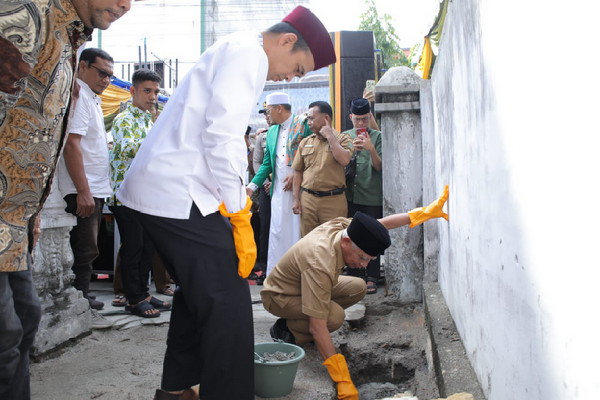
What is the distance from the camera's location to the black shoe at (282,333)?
11.8ft

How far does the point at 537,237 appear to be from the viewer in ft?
4.56

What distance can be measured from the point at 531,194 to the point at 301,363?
89.5 inches

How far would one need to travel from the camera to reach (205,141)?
2.08 meters

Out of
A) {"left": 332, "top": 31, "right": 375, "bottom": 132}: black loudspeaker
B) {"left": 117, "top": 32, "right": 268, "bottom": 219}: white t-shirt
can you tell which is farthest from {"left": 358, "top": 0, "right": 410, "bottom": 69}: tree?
{"left": 117, "top": 32, "right": 268, "bottom": 219}: white t-shirt

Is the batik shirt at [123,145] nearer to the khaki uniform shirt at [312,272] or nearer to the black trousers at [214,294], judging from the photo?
the khaki uniform shirt at [312,272]

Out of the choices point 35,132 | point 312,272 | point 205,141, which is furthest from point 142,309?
point 35,132

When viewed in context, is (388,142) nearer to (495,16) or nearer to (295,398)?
(295,398)

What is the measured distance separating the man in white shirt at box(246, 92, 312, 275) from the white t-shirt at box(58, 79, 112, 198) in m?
1.62

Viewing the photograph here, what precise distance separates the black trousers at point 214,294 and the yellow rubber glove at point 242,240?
3cm

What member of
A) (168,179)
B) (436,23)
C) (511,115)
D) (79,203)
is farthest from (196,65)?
(436,23)

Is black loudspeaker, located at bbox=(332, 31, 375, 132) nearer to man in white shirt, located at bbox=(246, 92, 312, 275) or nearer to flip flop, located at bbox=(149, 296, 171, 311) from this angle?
man in white shirt, located at bbox=(246, 92, 312, 275)

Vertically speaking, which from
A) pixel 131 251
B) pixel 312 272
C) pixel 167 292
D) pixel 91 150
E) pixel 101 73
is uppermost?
pixel 101 73

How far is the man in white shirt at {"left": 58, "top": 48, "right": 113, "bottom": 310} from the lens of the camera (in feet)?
11.4

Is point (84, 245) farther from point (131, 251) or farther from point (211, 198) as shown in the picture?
point (211, 198)
